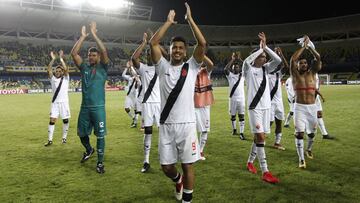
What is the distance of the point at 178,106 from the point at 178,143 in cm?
54

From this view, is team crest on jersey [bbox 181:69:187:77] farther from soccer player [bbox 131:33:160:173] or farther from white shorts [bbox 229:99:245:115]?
white shorts [bbox 229:99:245:115]

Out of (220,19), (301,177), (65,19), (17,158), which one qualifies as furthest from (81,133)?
(220,19)

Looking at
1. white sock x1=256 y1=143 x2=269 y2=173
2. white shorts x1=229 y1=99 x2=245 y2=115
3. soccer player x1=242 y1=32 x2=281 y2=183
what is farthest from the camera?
white shorts x1=229 y1=99 x2=245 y2=115

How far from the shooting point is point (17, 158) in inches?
360

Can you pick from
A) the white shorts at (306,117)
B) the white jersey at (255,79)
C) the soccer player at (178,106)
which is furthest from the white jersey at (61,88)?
the white shorts at (306,117)

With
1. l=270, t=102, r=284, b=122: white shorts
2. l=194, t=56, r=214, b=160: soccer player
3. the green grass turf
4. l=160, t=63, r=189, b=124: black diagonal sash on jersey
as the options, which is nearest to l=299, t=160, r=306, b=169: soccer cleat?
the green grass turf

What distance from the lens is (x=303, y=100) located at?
801 cm

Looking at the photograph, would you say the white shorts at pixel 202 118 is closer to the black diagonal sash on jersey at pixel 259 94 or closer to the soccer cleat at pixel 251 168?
the soccer cleat at pixel 251 168

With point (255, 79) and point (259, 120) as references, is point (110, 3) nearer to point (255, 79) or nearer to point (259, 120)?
point (255, 79)

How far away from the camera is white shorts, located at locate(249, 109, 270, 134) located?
7.04 metres

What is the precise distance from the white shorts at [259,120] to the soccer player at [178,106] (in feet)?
8.08

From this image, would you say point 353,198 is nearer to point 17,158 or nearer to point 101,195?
point 101,195

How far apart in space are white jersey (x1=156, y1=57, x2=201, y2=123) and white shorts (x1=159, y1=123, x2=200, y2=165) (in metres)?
0.10

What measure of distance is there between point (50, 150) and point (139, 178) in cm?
434
